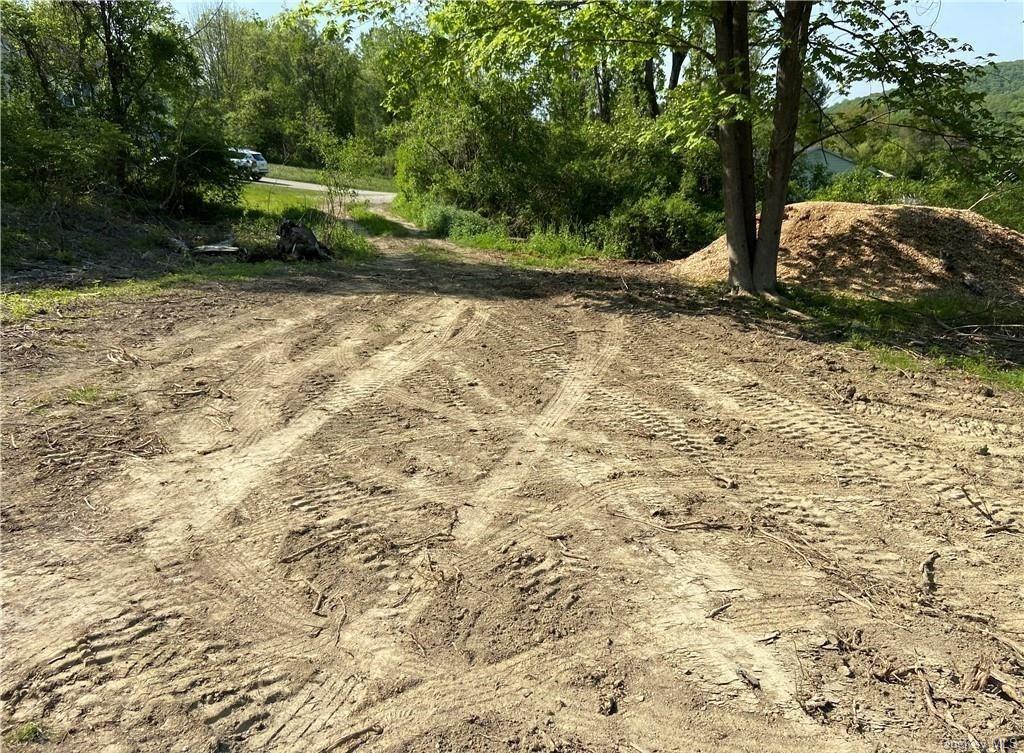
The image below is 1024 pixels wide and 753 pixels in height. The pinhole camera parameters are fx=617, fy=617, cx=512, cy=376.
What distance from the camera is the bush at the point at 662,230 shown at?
14.9 metres

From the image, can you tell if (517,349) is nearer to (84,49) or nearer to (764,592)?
(764,592)

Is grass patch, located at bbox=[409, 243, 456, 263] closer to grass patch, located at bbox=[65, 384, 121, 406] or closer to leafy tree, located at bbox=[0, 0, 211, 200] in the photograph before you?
leafy tree, located at bbox=[0, 0, 211, 200]

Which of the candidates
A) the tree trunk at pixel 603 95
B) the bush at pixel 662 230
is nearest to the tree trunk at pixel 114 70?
the bush at pixel 662 230

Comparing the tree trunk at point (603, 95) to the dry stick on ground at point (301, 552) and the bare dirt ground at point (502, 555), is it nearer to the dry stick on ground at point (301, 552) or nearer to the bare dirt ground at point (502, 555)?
the bare dirt ground at point (502, 555)

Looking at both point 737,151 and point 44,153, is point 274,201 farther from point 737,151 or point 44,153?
point 737,151

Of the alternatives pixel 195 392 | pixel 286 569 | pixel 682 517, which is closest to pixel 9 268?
pixel 195 392

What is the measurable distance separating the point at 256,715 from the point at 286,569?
919 mm

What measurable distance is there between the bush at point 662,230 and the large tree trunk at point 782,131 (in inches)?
193

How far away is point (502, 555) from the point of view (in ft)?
11.4

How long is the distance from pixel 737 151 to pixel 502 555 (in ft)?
28.0

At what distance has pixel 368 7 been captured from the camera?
984cm

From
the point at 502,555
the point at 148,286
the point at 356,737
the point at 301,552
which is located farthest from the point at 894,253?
the point at 148,286

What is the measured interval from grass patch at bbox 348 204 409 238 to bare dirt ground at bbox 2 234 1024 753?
41.2ft

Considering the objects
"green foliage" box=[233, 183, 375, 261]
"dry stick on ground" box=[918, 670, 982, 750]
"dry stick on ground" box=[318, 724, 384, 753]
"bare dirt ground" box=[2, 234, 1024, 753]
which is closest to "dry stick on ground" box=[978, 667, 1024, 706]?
"bare dirt ground" box=[2, 234, 1024, 753]
